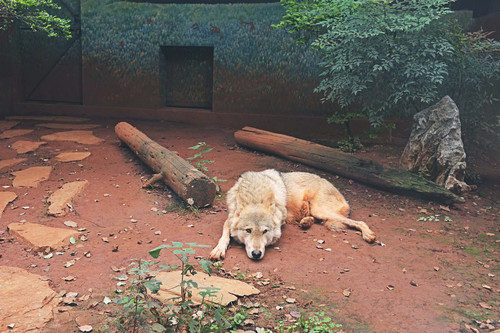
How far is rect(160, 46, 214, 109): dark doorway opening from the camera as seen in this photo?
10719mm

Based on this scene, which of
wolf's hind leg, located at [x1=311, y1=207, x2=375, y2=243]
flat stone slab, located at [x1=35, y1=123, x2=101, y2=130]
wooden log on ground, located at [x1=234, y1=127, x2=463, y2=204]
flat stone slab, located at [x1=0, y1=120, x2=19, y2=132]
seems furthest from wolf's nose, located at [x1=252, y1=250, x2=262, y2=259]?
flat stone slab, located at [x1=0, y1=120, x2=19, y2=132]

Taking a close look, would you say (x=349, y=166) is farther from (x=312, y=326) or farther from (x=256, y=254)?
(x=312, y=326)

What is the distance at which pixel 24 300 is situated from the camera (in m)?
3.23

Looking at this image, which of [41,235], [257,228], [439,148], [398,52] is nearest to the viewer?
[257,228]

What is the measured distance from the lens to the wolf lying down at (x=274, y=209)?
442 centimetres

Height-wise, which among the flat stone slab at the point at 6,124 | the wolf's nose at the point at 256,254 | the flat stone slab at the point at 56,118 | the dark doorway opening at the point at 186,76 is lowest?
the wolf's nose at the point at 256,254

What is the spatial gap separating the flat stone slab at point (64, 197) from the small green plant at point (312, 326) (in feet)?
11.1

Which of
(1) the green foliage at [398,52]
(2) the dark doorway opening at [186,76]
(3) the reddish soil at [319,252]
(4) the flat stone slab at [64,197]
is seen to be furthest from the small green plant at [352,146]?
(4) the flat stone slab at [64,197]

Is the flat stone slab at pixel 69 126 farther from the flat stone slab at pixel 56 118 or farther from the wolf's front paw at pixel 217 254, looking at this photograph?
the wolf's front paw at pixel 217 254

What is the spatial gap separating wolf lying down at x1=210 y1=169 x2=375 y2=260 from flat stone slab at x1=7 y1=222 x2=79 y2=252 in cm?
164

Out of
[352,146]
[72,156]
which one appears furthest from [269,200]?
[72,156]

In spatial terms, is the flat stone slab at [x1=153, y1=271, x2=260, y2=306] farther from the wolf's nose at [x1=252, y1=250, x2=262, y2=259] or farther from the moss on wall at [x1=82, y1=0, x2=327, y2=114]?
the moss on wall at [x1=82, y1=0, x2=327, y2=114]

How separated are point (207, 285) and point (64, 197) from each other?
306cm

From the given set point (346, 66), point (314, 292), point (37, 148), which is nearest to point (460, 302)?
point (314, 292)
